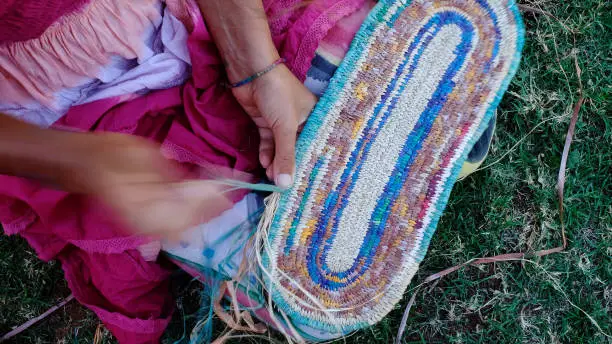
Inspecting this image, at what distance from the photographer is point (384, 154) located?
1.10 meters

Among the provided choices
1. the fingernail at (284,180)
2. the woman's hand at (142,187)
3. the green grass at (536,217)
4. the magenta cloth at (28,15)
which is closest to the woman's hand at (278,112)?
the fingernail at (284,180)

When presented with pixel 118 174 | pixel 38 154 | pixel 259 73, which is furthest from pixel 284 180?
pixel 38 154

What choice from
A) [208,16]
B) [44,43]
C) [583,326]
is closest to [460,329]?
[583,326]

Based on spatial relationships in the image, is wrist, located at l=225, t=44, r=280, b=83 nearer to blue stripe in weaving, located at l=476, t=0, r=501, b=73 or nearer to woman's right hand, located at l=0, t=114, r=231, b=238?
woman's right hand, located at l=0, t=114, r=231, b=238

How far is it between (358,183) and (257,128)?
0.23m

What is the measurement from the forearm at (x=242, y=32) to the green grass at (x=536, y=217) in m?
0.64

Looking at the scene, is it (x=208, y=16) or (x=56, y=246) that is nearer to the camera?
(x=208, y=16)

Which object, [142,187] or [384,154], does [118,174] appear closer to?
[142,187]

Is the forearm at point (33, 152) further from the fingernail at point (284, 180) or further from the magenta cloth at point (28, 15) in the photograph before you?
the fingernail at point (284, 180)

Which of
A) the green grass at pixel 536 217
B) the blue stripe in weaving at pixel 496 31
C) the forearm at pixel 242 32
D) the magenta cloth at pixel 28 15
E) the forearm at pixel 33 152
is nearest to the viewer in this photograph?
the forearm at pixel 33 152

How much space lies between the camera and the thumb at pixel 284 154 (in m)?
1.01

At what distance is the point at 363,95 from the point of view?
1.08 m

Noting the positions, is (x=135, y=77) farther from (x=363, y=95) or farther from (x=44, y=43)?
(x=363, y=95)

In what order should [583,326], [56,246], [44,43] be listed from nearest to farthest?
[44,43] → [56,246] → [583,326]
